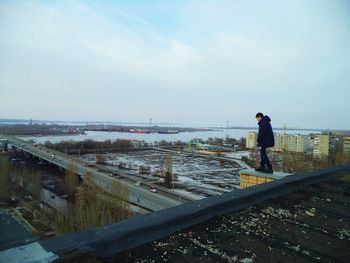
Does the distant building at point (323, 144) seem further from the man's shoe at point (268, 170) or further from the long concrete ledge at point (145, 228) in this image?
the long concrete ledge at point (145, 228)

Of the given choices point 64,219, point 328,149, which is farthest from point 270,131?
point 328,149

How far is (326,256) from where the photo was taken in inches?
62.4

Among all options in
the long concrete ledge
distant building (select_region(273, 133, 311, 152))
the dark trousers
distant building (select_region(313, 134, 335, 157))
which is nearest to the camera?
the long concrete ledge

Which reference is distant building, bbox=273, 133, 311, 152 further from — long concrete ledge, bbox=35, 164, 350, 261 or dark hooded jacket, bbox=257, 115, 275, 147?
long concrete ledge, bbox=35, 164, 350, 261

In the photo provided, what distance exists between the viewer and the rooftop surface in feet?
4.94

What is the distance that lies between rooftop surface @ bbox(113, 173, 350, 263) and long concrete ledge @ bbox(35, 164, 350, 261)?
0.18ft

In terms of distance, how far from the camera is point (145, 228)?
1.66 m

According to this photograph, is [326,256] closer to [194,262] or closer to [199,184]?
[194,262]

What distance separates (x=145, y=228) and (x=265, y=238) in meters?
0.81

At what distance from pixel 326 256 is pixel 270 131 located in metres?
3.20

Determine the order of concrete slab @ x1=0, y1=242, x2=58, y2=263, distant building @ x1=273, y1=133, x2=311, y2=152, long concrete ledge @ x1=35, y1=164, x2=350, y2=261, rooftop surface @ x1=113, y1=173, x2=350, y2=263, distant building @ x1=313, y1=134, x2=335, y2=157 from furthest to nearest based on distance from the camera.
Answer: distant building @ x1=273, y1=133, x2=311, y2=152 < distant building @ x1=313, y1=134, x2=335, y2=157 < rooftop surface @ x1=113, y1=173, x2=350, y2=263 < long concrete ledge @ x1=35, y1=164, x2=350, y2=261 < concrete slab @ x1=0, y1=242, x2=58, y2=263

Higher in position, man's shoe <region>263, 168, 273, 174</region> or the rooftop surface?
the rooftop surface

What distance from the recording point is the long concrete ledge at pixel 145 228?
1354 millimetres

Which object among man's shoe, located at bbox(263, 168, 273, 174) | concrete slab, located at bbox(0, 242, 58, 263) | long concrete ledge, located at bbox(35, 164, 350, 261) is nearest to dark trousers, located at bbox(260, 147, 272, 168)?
man's shoe, located at bbox(263, 168, 273, 174)
